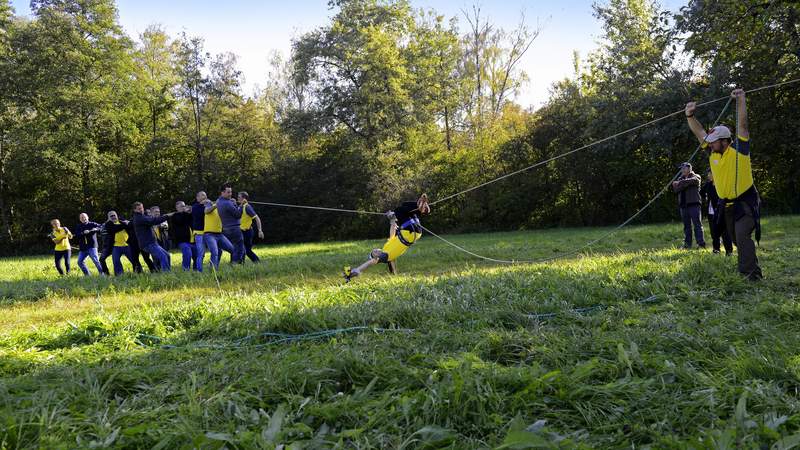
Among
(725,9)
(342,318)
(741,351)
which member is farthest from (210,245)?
(725,9)

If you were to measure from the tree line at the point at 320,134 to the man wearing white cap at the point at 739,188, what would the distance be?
62.7ft

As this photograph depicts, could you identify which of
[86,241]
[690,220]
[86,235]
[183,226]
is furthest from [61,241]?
[690,220]

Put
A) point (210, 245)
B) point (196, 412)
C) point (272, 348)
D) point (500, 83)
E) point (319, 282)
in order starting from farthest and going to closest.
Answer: point (500, 83)
point (210, 245)
point (319, 282)
point (272, 348)
point (196, 412)

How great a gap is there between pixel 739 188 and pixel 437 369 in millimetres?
5244

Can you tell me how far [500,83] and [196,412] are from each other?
38.9 meters

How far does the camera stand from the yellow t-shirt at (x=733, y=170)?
638 cm

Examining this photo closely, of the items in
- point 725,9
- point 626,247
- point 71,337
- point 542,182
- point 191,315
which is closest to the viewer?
point 71,337

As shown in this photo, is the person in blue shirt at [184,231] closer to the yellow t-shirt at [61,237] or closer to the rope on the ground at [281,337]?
the yellow t-shirt at [61,237]

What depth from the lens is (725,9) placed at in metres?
10.1

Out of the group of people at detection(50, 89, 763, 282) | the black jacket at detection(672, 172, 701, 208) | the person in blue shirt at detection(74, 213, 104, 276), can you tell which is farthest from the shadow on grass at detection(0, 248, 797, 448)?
the person in blue shirt at detection(74, 213, 104, 276)

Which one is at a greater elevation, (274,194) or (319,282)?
(274,194)

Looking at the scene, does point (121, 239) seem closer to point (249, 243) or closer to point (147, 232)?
point (147, 232)

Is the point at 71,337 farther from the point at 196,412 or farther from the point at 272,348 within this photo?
the point at 196,412

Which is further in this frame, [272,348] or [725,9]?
[725,9]
